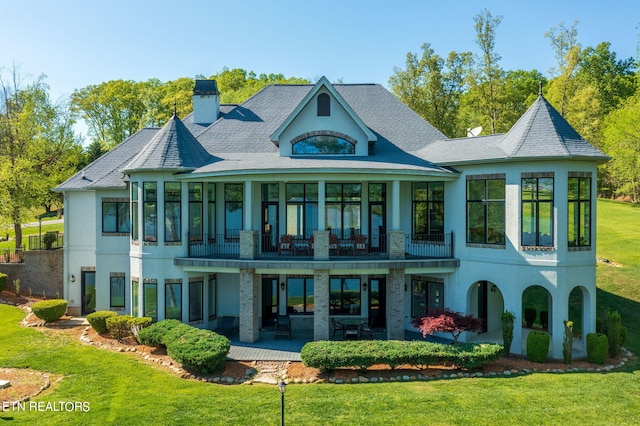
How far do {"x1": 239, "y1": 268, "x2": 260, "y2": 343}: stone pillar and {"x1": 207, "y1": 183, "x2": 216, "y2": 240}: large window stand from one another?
324cm

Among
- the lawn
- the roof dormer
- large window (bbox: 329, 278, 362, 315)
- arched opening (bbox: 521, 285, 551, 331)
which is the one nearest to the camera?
the lawn

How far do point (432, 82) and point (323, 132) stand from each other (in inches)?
953

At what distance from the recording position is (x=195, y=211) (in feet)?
63.3

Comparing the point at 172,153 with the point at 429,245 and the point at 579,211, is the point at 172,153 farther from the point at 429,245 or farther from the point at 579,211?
the point at 579,211

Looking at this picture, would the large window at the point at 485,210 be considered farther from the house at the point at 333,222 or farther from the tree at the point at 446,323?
the tree at the point at 446,323

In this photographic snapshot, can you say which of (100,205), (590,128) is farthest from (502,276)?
(590,128)

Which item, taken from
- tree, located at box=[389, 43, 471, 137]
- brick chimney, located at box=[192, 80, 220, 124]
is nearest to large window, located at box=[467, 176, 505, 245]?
brick chimney, located at box=[192, 80, 220, 124]

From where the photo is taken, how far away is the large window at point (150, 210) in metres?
18.7

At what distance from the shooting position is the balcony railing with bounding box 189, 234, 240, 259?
19062mm

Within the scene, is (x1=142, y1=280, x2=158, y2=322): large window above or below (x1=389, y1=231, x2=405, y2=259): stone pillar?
below

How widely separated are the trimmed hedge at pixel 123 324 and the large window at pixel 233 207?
536 centimetres

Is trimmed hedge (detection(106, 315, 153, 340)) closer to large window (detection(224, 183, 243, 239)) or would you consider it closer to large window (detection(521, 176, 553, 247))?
large window (detection(224, 183, 243, 239))

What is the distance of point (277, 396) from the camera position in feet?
42.0

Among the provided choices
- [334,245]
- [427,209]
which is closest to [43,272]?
[334,245]
